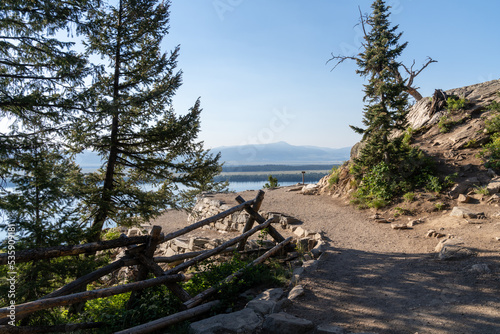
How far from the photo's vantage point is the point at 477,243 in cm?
645

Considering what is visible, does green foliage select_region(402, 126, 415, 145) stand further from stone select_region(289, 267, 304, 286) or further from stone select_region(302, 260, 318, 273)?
stone select_region(289, 267, 304, 286)

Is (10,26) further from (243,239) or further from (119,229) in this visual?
(119,229)

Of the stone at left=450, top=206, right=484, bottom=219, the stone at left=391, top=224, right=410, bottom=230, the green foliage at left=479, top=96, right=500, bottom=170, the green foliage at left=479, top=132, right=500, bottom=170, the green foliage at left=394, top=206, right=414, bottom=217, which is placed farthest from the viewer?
the green foliage at left=479, top=96, right=500, bottom=170

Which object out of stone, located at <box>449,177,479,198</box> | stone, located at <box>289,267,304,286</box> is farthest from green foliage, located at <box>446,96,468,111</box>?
stone, located at <box>289,267,304,286</box>

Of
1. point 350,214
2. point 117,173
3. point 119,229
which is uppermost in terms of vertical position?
point 117,173

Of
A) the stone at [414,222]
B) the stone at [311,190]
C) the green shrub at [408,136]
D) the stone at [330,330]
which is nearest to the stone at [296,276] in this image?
the stone at [330,330]

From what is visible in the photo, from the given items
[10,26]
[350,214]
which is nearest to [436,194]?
[350,214]

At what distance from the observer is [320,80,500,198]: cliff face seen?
1042cm

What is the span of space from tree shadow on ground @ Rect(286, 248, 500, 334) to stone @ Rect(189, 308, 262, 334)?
705 millimetres

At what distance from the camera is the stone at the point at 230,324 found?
382cm

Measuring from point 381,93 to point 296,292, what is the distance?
29.3ft

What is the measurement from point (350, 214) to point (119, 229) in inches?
465

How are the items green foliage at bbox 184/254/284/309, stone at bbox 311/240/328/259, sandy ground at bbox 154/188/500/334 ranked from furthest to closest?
stone at bbox 311/240/328/259
green foliage at bbox 184/254/284/309
sandy ground at bbox 154/188/500/334

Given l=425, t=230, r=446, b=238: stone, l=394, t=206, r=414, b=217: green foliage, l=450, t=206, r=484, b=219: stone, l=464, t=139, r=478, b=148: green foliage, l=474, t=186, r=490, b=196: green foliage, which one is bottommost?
l=425, t=230, r=446, b=238: stone
